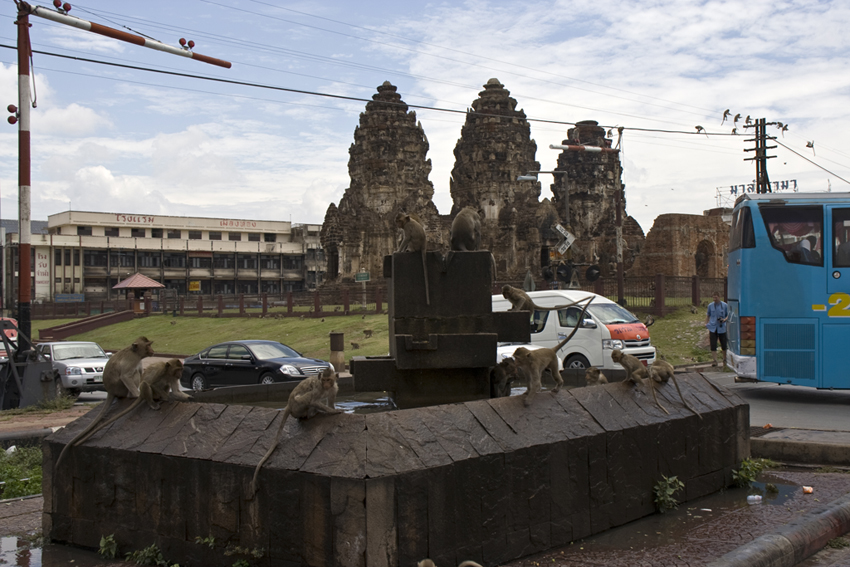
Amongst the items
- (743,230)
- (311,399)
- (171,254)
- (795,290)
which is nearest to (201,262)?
(171,254)

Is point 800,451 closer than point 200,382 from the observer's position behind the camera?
Yes

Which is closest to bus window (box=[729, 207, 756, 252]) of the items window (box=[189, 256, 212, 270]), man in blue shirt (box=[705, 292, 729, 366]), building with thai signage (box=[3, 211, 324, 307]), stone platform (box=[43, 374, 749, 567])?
man in blue shirt (box=[705, 292, 729, 366])

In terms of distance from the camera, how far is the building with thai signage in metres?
66.3

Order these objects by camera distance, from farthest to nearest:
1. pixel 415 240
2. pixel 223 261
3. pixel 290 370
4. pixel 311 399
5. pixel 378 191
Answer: pixel 223 261, pixel 378 191, pixel 290 370, pixel 415 240, pixel 311 399

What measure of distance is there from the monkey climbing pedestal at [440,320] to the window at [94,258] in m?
68.5

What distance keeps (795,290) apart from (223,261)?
227 feet

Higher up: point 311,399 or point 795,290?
point 795,290

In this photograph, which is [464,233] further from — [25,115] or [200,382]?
[25,115]

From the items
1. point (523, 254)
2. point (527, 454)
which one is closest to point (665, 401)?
point (527, 454)

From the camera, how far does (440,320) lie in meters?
6.51

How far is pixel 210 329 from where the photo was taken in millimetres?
35438

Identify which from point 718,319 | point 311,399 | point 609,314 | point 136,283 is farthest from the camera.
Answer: point 136,283

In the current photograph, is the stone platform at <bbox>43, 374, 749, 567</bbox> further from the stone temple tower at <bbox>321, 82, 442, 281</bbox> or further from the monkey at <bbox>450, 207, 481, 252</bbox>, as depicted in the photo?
the stone temple tower at <bbox>321, 82, 442, 281</bbox>

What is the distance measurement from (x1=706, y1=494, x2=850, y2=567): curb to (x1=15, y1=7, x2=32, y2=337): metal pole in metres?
12.2
